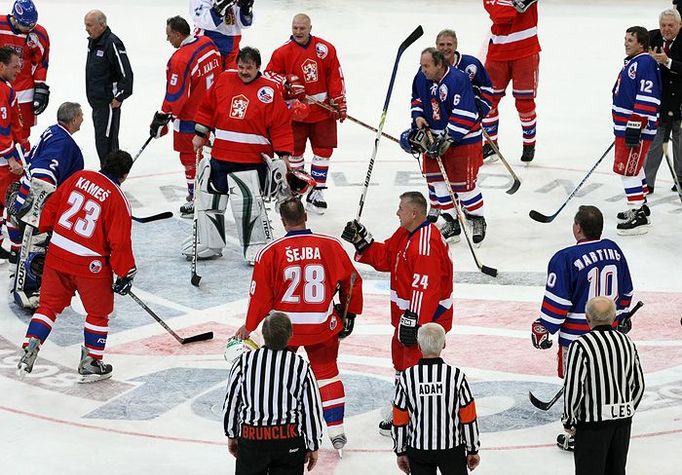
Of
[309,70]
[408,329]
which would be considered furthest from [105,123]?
[408,329]

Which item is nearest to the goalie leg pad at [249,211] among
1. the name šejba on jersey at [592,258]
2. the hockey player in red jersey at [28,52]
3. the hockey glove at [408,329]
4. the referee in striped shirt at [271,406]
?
the hockey player in red jersey at [28,52]

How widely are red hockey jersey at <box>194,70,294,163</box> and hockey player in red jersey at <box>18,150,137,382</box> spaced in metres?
1.71

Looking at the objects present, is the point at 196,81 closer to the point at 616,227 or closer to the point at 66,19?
the point at 616,227

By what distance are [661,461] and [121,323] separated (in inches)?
131

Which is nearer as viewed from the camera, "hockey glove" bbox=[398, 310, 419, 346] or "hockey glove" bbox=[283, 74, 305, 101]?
"hockey glove" bbox=[398, 310, 419, 346]

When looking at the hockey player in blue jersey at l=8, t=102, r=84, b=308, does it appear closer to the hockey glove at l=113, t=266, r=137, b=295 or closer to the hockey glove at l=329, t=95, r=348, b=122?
the hockey glove at l=113, t=266, r=137, b=295

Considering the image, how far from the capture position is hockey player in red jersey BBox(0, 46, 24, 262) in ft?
26.8

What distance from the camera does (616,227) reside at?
916 centimetres

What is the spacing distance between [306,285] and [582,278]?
4.04 ft

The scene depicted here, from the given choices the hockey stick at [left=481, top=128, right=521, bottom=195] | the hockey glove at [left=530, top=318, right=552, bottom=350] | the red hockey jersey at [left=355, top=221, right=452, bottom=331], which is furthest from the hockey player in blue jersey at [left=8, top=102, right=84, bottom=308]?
the hockey stick at [left=481, top=128, right=521, bottom=195]

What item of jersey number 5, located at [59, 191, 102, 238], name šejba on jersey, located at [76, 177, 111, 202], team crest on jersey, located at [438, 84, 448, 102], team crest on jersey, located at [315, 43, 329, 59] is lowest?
jersey number 5, located at [59, 191, 102, 238]

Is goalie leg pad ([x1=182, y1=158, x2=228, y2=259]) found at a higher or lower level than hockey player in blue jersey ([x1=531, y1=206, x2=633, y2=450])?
lower

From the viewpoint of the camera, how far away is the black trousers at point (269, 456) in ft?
15.9

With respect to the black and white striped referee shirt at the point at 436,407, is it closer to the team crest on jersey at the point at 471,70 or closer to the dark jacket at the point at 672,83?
the team crest on jersey at the point at 471,70
